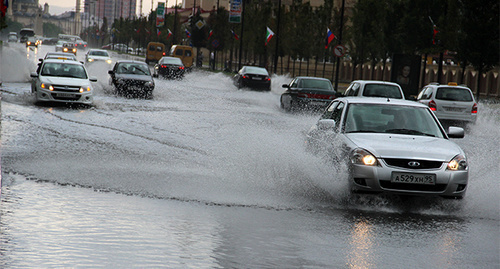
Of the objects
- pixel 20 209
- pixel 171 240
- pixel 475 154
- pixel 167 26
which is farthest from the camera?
pixel 167 26

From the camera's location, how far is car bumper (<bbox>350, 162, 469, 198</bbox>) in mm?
8508

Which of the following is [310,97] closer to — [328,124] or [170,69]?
[328,124]

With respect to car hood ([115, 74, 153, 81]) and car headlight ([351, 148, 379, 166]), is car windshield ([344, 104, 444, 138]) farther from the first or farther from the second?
car hood ([115, 74, 153, 81])

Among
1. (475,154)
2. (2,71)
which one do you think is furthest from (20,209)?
(2,71)

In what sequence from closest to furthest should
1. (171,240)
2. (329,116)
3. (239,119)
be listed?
(171,240) → (329,116) → (239,119)

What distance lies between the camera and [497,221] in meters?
8.35

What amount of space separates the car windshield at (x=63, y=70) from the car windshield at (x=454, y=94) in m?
11.3

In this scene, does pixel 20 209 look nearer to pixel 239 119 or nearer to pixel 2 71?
pixel 239 119

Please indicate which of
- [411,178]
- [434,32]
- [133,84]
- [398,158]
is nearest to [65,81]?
[133,84]

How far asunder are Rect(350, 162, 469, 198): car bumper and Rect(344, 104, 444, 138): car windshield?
1.18m

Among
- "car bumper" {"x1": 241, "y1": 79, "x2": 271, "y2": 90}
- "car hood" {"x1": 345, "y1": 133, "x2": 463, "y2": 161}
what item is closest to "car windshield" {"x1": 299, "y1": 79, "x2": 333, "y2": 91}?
"car bumper" {"x1": 241, "y1": 79, "x2": 271, "y2": 90}

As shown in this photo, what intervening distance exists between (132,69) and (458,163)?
76.2 feet

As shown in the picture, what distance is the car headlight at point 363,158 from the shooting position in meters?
8.60

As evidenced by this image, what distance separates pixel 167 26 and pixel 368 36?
64.9 meters
